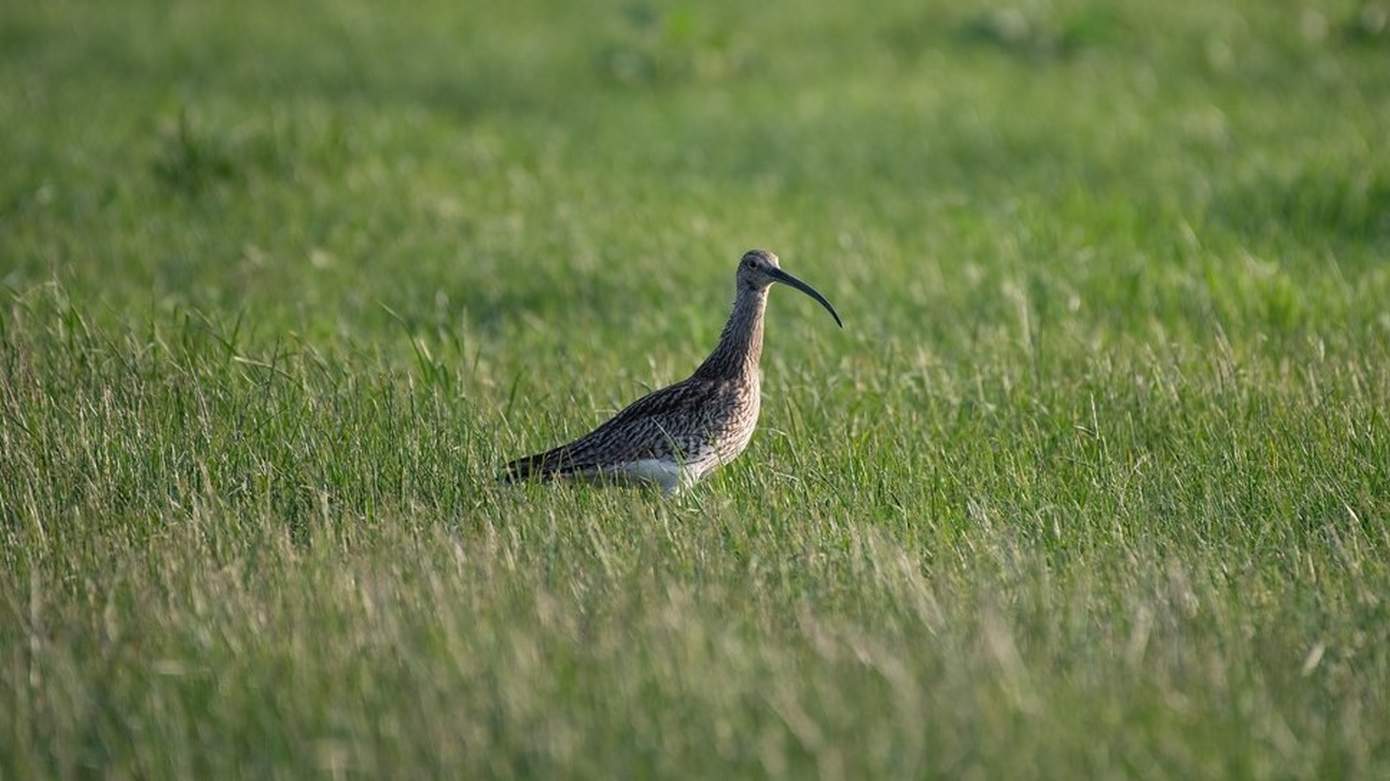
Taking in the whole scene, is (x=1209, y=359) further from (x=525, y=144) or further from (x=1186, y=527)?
(x=525, y=144)

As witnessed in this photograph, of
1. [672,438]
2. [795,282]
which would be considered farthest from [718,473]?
[795,282]

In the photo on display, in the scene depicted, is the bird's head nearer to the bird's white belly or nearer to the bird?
the bird

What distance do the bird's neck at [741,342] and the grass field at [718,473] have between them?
0.36 m

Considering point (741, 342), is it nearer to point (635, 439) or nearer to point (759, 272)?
point (759, 272)

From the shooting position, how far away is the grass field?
4.43m

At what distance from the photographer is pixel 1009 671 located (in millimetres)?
4332

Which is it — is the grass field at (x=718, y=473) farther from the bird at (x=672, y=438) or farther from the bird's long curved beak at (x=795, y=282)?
the bird's long curved beak at (x=795, y=282)

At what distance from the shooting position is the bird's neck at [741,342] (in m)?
6.99

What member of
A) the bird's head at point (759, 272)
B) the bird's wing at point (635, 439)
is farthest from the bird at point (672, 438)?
the bird's head at point (759, 272)

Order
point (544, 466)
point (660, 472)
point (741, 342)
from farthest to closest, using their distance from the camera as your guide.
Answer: point (741, 342) < point (660, 472) < point (544, 466)

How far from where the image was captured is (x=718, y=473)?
23.0 feet

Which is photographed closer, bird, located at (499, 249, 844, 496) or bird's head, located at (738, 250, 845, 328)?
bird, located at (499, 249, 844, 496)

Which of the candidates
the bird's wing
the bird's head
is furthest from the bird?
the bird's head

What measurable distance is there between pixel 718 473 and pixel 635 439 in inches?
22.6
